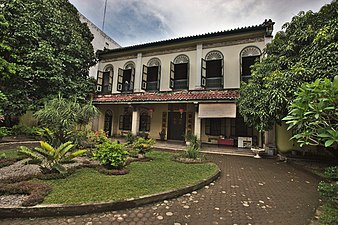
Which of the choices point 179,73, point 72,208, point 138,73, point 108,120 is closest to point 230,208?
point 72,208

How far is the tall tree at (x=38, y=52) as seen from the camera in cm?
992

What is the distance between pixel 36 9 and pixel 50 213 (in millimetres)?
13243

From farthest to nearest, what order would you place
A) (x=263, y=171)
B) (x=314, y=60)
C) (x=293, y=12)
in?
1. (x=293, y=12)
2. (x=263, y=171)
3. (x=314, y=60)

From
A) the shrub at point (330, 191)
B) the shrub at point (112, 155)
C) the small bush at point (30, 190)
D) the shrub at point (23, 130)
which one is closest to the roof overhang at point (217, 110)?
the shrub at point (112, 155)

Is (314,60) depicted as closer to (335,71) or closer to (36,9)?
(335,71)

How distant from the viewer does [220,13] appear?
Result: 9.16 metres

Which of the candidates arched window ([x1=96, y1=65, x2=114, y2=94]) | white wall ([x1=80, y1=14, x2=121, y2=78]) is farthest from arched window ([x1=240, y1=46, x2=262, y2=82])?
white wall ([x1=80, y1=14, x2=121, y2=78])

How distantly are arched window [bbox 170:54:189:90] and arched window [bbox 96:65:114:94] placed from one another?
603 cm

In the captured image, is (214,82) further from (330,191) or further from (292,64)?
(330,191)

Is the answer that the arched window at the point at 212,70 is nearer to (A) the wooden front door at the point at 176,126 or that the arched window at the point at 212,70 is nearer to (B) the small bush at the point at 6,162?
(A) the wooden front door at the point at 176,126

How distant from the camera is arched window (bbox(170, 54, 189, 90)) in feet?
42.2

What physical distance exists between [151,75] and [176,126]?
188 inches

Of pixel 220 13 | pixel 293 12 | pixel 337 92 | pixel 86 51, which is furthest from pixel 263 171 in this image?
pixel 86 51

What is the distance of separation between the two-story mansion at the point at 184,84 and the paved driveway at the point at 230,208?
19.0ft
